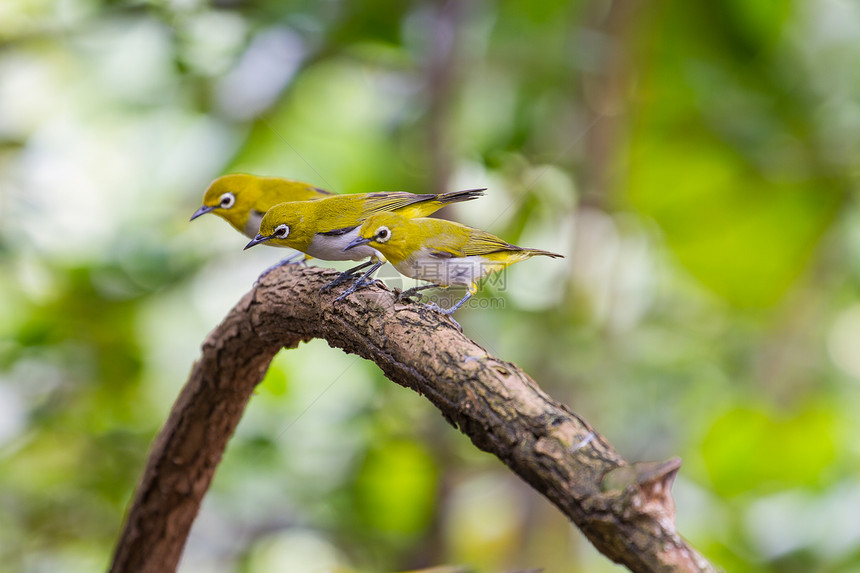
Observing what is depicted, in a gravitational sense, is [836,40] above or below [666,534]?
above

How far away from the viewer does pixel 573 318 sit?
9.25 ft

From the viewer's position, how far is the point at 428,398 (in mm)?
900

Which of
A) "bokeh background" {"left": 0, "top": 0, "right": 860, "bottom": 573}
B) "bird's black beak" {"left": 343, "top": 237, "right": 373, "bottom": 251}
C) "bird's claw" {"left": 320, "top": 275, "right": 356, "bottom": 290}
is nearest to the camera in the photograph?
"bird's black beak" {"left": 343, "top": 237, "right": 373, "bottom": 251}

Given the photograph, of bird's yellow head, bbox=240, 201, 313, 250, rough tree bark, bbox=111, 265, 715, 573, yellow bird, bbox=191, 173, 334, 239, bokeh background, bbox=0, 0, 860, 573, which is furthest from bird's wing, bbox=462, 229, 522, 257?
bokeh background, bbox=0, 0, 860, 573

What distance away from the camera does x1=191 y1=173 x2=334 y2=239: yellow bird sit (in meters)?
1.12

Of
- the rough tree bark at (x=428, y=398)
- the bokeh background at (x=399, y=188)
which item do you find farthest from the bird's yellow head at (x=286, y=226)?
the bokeh background at (x=399, y=188)

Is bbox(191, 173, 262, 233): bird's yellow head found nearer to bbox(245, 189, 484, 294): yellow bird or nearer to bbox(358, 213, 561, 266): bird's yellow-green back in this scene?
bbox(245, 189, 484, 294): yellow bird

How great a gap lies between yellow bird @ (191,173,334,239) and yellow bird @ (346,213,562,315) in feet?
0.78

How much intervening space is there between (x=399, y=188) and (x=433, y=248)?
1.71 m

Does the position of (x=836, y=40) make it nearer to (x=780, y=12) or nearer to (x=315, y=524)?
(x=780, y=12)

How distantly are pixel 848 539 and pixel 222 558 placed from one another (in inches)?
89.2

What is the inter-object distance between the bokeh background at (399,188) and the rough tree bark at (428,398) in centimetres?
103

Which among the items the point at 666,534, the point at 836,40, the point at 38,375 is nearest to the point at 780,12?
the point at 836,40

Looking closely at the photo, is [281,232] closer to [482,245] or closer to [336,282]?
[336,282]
